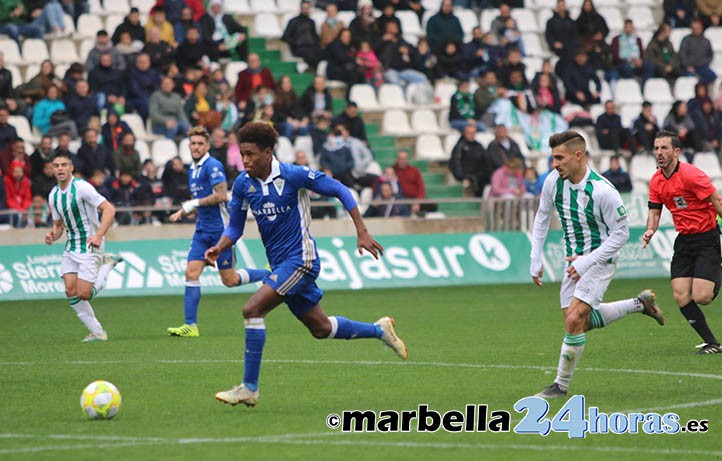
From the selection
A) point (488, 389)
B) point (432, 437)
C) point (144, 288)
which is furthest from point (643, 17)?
point (432, 437)

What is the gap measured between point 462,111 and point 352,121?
10.5ft

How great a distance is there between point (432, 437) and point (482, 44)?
22.7 m

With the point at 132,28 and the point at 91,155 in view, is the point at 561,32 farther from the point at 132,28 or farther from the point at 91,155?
the point at 91,155

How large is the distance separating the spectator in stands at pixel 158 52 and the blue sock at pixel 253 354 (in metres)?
17.2

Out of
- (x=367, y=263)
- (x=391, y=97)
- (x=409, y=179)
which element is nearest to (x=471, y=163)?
(x=409, y=179)

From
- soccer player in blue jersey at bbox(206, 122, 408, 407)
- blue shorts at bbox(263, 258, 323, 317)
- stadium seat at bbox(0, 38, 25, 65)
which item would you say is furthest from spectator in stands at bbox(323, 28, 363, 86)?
blue shorts at bbox(263, 258, 323, 317)

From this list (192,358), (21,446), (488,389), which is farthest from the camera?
(192,358)

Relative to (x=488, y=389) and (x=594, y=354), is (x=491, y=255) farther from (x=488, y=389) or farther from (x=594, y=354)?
(x=488, y=389)

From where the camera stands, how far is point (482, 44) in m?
30.5

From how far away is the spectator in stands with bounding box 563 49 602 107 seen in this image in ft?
101

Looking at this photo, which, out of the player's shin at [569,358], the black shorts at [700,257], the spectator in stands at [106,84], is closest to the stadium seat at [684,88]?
the spectator in stands at [106,84]

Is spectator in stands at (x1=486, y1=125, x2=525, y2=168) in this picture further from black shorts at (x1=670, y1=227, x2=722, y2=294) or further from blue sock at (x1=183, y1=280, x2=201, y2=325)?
black shorts at (x1=670, y1=227, x2=722, y2=294)

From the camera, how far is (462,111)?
29109 millimetres

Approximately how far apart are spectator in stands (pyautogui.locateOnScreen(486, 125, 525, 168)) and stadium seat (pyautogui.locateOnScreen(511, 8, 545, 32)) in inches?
244
